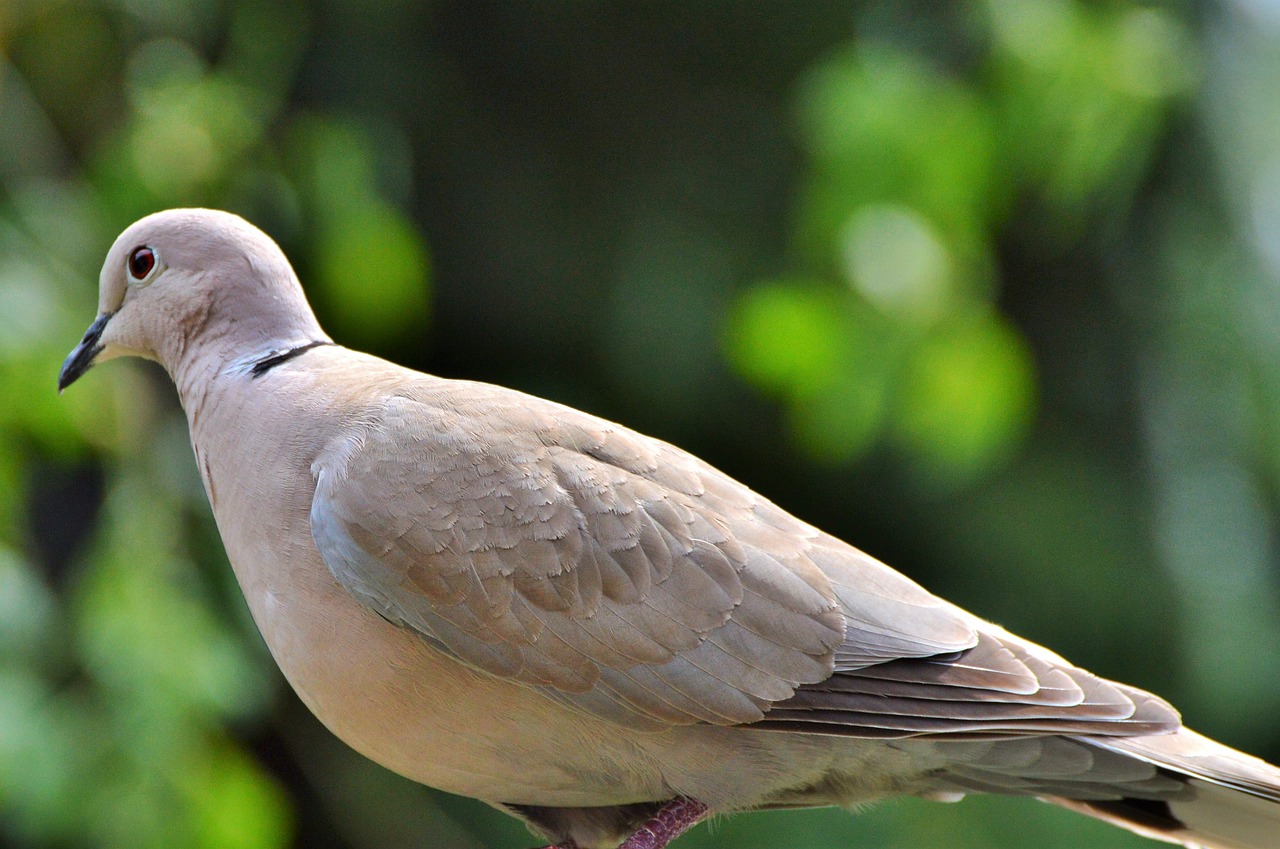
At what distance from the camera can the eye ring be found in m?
1.82

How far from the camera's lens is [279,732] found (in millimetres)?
3326

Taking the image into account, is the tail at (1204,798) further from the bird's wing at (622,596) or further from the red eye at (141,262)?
the red eye at (141,262)

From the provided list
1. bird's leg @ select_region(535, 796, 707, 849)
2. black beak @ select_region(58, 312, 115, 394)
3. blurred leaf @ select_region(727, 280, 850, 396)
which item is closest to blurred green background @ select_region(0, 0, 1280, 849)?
blurred leaf @ select_region(727, 280, 850, 396)

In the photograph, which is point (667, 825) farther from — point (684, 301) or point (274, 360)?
point (684, 301)

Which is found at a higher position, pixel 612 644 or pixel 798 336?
pixel 798 336

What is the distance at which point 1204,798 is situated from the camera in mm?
1569

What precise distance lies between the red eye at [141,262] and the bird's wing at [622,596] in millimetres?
470

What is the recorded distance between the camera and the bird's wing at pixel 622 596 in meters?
1.49

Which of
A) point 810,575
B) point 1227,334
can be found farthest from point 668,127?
point 810,575

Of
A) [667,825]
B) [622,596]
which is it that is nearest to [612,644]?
[622,596]

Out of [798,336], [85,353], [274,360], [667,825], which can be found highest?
[798,336]

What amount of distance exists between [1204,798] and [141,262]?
5.34 feet

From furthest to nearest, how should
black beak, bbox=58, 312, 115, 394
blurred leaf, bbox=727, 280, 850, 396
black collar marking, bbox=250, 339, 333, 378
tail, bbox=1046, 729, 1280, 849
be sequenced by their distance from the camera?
blurred leaf, bbox=727, 280, 850, 396 → black beak, bbox=58, 312, 115, 394 → black collar marking, bbox=250, 339, 333, 378 → tail, bbox=1046, 729, 1280, 849

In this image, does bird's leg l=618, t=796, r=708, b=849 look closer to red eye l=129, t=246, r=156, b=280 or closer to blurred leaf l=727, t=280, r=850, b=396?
blurred leaf l=727, t=280, r=850, b=396
